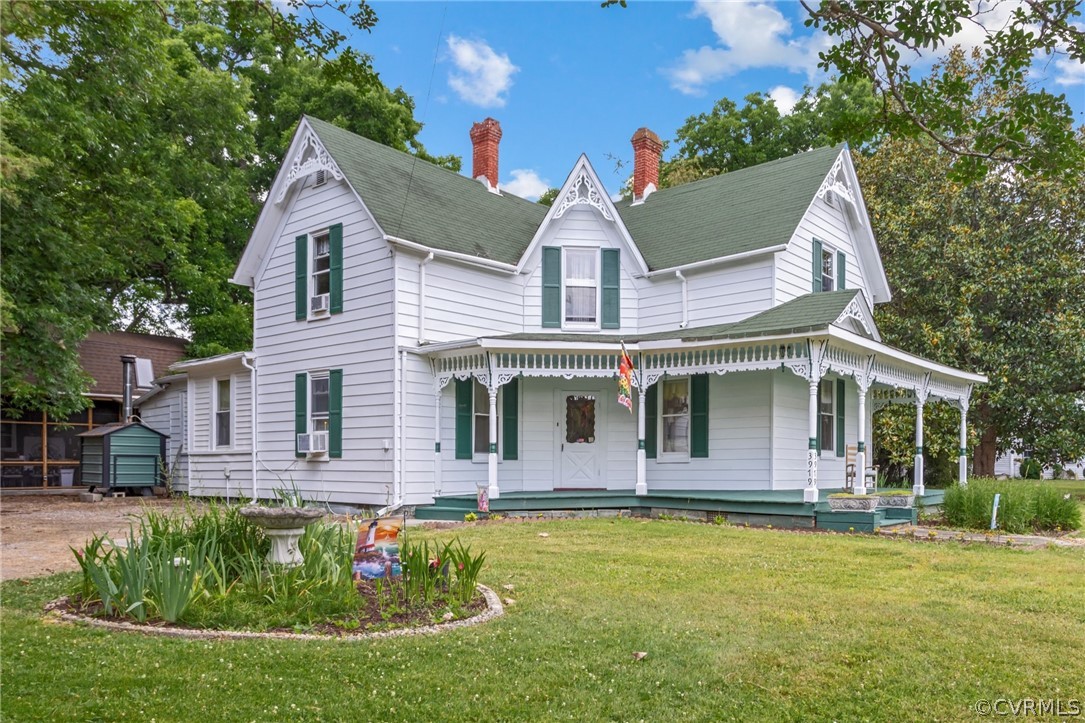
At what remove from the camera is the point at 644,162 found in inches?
907

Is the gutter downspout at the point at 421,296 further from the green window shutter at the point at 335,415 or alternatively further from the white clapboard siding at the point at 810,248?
the white clapboard siding at the point at 810,248

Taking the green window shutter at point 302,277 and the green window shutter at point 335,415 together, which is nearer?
the green window shutter at point 335,415

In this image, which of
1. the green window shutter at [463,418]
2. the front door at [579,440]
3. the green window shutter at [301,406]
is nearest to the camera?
the green window shutter at [463,418]

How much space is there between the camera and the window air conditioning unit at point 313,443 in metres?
17.1

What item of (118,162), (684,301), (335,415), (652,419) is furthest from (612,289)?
(118,162)

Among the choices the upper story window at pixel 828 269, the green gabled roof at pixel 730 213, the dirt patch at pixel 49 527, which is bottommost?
the dirt patch at pixel 49 527

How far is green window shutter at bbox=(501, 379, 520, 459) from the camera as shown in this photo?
1684cm

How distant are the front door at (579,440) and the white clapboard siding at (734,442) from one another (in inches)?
53.8

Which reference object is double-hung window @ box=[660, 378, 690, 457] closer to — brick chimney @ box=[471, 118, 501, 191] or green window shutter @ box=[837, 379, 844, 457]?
green window shutter @ box=[837, 379, 844, 457]

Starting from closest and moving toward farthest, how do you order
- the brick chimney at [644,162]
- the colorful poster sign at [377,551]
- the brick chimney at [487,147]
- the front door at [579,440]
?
the colorful poster sign at [377,551]
the front door at [579,440]
the brick chimney at [487,147]
the brick chimney at [644,162]

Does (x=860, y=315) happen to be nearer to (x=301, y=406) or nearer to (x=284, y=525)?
(x=301, y=406)

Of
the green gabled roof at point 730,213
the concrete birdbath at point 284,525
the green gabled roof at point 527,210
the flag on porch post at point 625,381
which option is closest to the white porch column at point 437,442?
the green gabled roof at point 527,210

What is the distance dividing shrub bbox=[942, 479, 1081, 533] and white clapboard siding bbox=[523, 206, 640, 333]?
753 centimetres

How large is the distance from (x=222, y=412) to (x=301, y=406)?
3.80m
